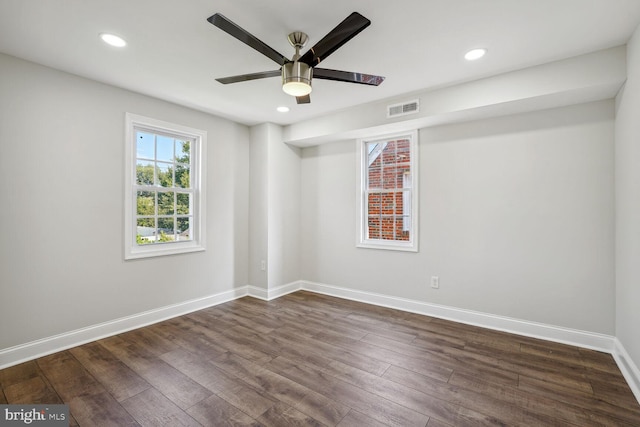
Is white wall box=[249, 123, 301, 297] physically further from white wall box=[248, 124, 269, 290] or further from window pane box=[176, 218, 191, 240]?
window pane box=[176, 218, 191, 240]

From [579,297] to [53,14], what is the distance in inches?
191

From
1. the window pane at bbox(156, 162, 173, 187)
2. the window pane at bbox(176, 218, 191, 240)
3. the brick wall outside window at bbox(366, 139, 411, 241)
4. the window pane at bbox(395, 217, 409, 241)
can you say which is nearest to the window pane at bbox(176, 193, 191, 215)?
the window pane at bbox(176, 218, 191, 240)

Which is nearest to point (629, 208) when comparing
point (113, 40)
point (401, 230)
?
point (401, 230)

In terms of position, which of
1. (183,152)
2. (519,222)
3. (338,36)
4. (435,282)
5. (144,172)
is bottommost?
(435,282)

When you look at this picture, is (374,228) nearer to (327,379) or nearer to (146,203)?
(327,379)

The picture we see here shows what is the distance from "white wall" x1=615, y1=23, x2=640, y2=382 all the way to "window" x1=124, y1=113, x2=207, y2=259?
4.27 m

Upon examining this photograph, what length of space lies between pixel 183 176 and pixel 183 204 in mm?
364

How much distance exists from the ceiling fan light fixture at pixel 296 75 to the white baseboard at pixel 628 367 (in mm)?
3129

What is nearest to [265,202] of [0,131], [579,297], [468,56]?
[0,131]

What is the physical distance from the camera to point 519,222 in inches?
124

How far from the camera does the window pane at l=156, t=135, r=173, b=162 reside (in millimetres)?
3641

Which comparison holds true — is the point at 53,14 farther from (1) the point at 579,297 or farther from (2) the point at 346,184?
(1) the point at 579,297

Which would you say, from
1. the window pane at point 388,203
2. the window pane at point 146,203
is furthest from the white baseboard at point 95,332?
the window pane at point 388,203

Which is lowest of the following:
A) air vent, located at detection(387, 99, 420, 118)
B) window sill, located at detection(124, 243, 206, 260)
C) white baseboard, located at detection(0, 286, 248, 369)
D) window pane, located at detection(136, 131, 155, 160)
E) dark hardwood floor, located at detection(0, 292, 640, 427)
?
dark hardwood floor, located at detection(0, 292, 640, 427)
